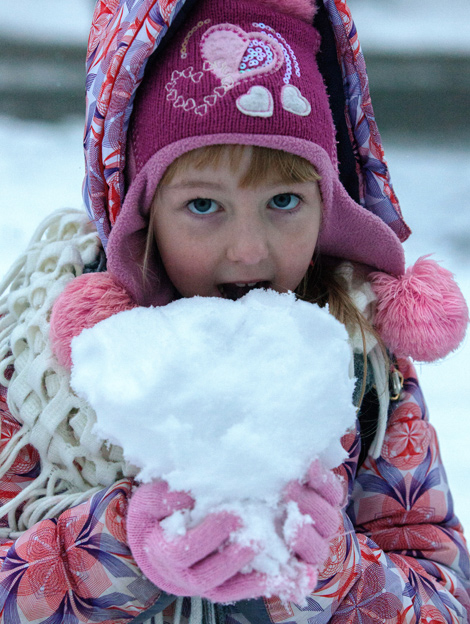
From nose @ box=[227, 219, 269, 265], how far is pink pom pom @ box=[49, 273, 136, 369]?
155mm

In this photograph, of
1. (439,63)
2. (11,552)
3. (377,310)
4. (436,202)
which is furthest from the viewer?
(439,63)

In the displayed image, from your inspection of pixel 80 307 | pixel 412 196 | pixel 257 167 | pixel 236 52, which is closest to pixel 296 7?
pixel 236 52

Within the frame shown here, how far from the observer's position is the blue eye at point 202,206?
0.76 meters

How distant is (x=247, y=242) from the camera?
75cm

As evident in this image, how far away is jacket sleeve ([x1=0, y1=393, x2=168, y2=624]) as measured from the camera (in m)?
0.69

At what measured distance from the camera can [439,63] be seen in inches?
101

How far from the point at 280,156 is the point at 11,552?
0.54 metres

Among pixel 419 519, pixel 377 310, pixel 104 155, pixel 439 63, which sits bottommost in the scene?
pixel 419 519

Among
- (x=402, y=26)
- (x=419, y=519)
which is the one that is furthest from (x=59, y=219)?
(x=402, y=26)

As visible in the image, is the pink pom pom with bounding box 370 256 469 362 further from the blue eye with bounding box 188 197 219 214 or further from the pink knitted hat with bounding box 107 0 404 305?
the blue eye with bounding box 188 197 219 214

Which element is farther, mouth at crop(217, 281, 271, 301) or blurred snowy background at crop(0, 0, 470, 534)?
blurred snowy background at crop(0, 0, 470, 534)

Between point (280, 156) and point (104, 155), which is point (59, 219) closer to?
point (104, 155)

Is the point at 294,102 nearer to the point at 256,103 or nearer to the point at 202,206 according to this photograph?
the point at 256,103

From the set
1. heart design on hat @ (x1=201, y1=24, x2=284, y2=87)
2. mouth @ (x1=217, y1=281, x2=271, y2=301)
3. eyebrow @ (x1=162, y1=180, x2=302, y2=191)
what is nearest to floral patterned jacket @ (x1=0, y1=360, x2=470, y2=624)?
mouth @ (x1=217, y1=281, x2=271, y2=301)
